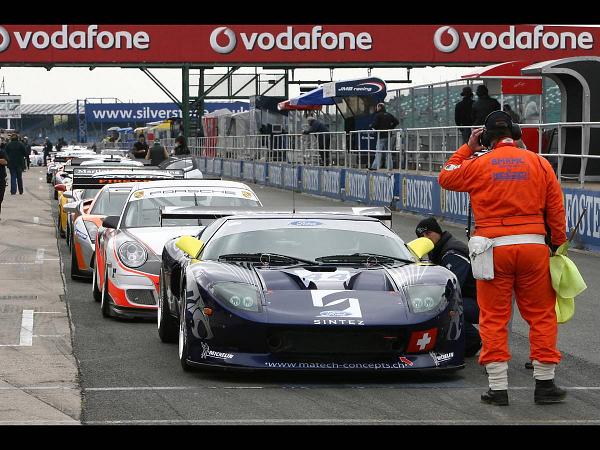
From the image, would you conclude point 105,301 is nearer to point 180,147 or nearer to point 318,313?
point 318,313

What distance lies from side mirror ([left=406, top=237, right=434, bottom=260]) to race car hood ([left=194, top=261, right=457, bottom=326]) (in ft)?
1.29

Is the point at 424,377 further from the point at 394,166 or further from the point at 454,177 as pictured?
the point at 394,166

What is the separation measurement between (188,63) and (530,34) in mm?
12610

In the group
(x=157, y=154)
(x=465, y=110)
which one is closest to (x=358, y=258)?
(x=465, y=110)

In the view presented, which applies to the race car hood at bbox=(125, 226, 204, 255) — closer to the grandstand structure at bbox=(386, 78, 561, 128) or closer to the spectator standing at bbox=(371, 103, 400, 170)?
the grandstand structure at bbox=(386, 78, 561, 128)

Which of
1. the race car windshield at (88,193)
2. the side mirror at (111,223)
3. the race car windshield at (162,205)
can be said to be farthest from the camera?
the race car windshield at (88,193)

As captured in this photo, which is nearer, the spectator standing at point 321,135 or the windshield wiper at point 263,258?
the windshield wiper at point 263,258

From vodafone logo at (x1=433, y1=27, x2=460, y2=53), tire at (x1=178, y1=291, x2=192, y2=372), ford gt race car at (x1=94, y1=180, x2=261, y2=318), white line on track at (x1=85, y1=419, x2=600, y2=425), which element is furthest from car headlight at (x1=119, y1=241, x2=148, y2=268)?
vodafone logo at (x1=433, y1=27, x2=460, y2=53)

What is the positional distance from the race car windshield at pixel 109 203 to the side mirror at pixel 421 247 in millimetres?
6482

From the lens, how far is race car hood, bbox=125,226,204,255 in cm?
1179

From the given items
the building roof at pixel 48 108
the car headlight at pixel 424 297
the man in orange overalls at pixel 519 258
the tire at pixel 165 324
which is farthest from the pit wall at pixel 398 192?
the building roof at pixel 48 108

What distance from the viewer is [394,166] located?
95.0 feet

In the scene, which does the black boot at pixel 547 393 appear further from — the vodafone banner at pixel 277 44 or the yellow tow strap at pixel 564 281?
the vodafone banner at pixel 277 44

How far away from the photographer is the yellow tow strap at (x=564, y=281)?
7.70 metres
